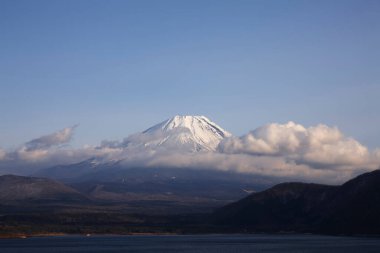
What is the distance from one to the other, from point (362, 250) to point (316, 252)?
8364 millimetres

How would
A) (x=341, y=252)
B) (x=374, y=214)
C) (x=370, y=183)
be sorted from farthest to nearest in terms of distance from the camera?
(x=370, y=183) → (x=374, y=214) → (x=341, y=252)

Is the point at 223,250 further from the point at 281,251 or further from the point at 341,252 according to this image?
the point at 341,252

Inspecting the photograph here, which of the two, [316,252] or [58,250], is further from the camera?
[58,250]

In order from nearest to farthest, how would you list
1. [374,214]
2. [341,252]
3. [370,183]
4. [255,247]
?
[341,252]
[255,247]
[374,214]
[370,183]

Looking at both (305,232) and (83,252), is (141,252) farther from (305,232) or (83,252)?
(305,232)

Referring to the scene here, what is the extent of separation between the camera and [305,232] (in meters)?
199

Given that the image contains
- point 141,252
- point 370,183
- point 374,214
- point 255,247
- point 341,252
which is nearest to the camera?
point 341,252

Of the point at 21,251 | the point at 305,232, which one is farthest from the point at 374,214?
the point at 21,251

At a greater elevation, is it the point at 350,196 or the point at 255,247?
the point at 350,196

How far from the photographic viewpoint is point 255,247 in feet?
472

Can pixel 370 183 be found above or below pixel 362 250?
above

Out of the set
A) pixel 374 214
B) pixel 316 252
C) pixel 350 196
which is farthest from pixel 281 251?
pixel 350 196

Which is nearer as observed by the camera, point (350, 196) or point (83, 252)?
point (83, 252)

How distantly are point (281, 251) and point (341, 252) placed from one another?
12.2m
